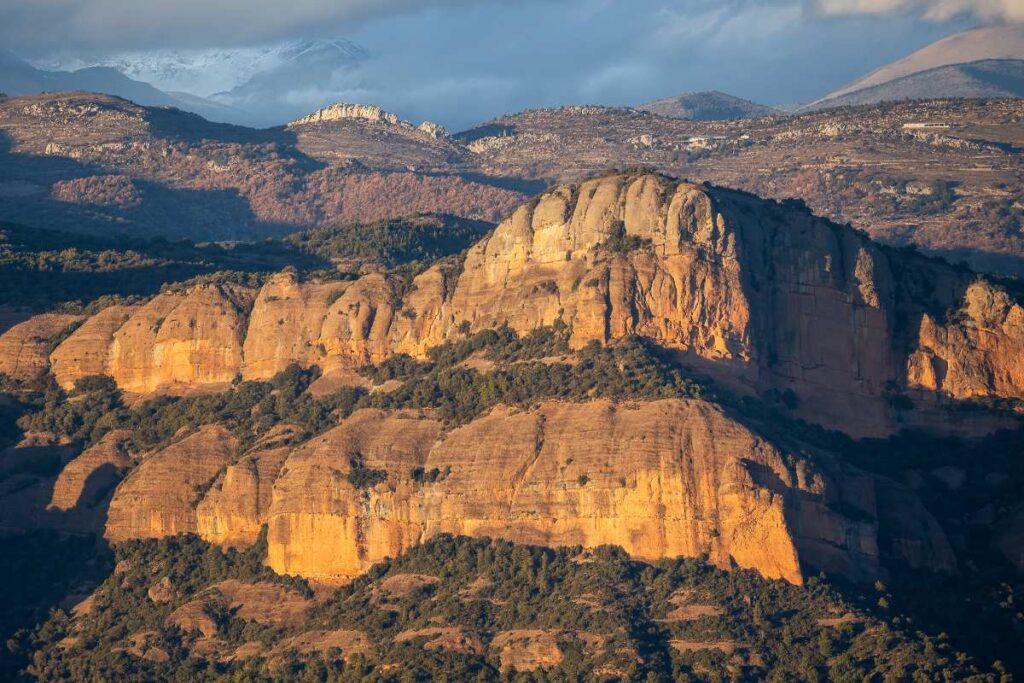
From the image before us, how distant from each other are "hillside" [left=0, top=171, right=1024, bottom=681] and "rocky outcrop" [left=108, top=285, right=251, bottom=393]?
15 centimetres

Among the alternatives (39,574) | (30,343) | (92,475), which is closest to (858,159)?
(30,343)

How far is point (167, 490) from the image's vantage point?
94625 millimetres

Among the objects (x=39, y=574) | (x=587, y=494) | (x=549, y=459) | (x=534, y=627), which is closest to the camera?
(x=534, y=627)

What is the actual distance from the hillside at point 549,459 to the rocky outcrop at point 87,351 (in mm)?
128

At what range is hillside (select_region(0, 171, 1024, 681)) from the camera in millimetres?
80062

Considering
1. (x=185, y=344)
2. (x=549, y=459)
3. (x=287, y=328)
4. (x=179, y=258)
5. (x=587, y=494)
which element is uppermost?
(x=179, y=258)

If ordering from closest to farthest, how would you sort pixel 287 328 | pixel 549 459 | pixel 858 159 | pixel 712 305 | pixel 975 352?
pixel 549 459 < pixel 712 305 < pixel 975 352 < pixel 287 328 < pixel 858 159

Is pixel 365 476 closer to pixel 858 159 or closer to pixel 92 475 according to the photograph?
pixel 92 475

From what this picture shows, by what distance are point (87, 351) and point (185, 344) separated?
5016 millimetres

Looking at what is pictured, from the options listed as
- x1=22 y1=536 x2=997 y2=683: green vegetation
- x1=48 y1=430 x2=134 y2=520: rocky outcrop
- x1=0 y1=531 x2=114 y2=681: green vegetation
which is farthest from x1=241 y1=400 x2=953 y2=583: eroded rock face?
x1=48 y1=430 x2=134 y2=520: rocky outcrop

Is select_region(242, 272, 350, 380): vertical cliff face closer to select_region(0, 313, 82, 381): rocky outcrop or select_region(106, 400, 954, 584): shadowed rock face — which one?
select_region(106, 400, 954, 584): shadowed rock face

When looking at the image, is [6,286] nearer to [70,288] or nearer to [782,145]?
[70,288]

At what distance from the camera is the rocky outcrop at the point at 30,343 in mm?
106500

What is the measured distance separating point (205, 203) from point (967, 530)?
10090 centimetres
